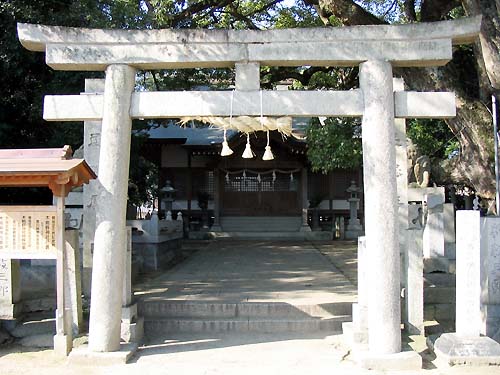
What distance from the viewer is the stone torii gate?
6535 mm

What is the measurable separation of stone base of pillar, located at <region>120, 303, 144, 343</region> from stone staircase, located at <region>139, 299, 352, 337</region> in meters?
0.58

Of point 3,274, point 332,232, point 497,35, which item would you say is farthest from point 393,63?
point 332,232

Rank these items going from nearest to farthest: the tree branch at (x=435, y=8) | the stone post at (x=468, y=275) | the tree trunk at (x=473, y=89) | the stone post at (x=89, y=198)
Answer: the stone post at (x=468, y=275), the stone post at (x=89, y=198), the tree trunk at (x=473, y=89), the tree branch at (x=435, y=8)

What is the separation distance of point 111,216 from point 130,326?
1.73 m

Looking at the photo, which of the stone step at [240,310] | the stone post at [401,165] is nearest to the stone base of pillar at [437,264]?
the stone post at [401,165]

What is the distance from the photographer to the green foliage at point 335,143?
14758mm

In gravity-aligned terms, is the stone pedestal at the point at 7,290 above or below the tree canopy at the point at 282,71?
below

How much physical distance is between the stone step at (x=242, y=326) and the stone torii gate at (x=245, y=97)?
1586 mm

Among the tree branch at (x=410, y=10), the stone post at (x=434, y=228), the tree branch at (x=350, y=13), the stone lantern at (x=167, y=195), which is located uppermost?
the tree branch at (x=410, y=10)

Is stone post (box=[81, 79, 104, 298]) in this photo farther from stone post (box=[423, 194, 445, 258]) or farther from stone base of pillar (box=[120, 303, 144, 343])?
stone post (box=[423, 194, 445, 258])

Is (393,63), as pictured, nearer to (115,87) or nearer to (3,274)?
(115,87)

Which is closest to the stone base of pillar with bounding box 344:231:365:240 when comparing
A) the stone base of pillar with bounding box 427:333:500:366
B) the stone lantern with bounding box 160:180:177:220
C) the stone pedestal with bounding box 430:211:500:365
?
the stone lantern with bounding box 160:180:177:220

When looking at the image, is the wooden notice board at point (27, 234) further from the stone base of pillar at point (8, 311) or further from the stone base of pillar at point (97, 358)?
the stone base of pillar at point (8, 311)

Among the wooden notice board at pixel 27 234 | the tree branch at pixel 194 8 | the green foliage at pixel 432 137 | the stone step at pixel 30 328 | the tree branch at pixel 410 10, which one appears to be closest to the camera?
the wooden notice board at pixel 27 234
